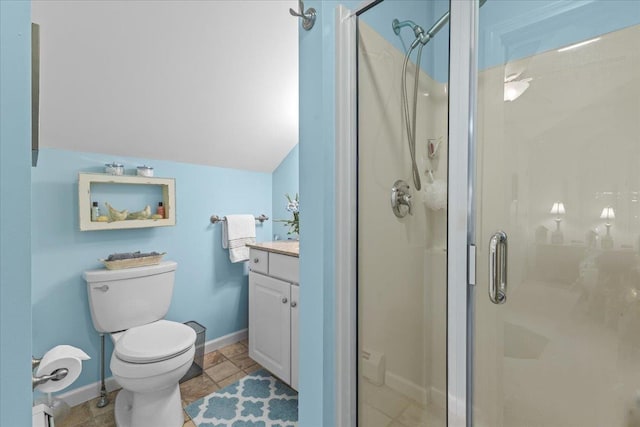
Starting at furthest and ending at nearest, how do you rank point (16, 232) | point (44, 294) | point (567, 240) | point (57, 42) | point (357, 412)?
point (44, 294)
point (57, 42)
point (567, 240)
point (357, 412)
point (16, 232)

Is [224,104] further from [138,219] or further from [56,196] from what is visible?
[56,196]

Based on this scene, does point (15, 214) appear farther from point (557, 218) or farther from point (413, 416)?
point (557, 218)

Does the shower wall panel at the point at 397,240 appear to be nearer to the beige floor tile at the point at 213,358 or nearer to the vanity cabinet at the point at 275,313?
the vanity cabinet at the point at 275,313

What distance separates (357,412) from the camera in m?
0.98

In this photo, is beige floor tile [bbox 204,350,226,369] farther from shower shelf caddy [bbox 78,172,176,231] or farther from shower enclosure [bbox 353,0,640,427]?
shower enclosure [bbox 353,0,640,427]

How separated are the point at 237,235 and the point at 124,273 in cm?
81

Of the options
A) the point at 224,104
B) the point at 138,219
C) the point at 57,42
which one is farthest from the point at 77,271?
the point at 224,104

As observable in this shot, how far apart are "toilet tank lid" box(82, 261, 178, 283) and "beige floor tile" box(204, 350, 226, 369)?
0.78 m

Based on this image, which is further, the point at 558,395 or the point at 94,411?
the point at 94,411

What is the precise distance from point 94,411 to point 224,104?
198 cm

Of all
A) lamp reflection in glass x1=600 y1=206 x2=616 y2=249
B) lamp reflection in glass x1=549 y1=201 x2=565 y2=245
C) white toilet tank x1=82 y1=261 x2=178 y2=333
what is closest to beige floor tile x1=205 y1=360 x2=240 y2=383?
white toilet tank x1=82 y1=261 x2=178 y2=333

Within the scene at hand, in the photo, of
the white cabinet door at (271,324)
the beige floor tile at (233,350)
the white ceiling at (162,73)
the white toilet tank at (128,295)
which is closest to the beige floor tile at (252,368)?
the white cabinet door at (271,324)

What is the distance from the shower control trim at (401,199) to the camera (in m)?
1.09

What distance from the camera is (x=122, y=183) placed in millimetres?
1790
